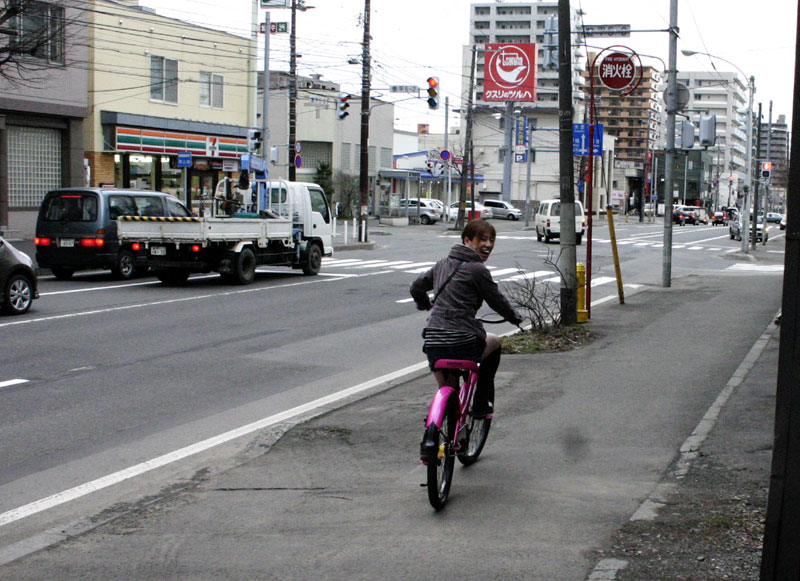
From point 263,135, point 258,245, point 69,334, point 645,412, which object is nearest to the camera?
point 645,412

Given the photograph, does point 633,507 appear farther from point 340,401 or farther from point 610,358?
point 610,358

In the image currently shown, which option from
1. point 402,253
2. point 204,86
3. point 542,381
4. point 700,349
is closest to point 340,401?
point 542,381

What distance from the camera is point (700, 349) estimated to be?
12188mm

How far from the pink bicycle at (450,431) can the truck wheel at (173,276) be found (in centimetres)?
1470

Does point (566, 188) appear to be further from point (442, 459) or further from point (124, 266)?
point (124, 266)

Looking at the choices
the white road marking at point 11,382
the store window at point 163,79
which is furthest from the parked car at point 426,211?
the white road marking at point 11,382

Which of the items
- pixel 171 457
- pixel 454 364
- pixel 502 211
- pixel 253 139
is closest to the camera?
pixel 454 364

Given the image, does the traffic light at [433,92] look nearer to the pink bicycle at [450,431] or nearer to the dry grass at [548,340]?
the dry grass at [548,340]

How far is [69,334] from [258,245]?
8.41 meters

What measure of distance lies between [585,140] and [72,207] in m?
10.9

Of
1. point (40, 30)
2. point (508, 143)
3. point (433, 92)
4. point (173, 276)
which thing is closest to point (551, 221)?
point (433, 92)

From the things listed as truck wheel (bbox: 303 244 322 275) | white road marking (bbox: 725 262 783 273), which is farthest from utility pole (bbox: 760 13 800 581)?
white road marking (bbox: 725 262 783 273)

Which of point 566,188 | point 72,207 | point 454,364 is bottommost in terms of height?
point 454,364

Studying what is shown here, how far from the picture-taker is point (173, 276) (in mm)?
20609
